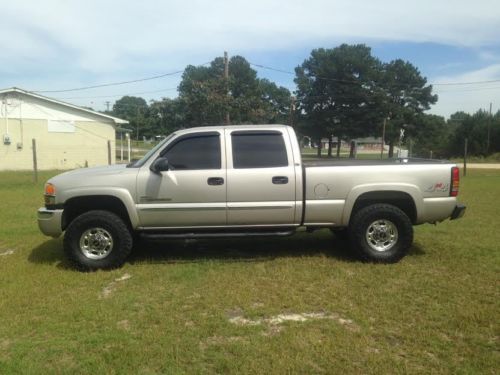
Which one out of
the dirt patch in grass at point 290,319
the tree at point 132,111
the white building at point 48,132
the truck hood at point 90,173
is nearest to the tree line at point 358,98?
the tree at point 132,111

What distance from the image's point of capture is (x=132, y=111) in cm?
10962

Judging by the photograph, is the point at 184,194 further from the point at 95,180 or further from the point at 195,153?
the point at 95,180

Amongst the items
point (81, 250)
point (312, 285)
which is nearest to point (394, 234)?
point (312, 285)

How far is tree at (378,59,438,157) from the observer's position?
217 feet

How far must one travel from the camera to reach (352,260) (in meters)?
6.37

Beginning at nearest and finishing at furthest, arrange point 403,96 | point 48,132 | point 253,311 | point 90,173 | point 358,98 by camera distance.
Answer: point 253,311 < point 90,173 < point 48,132 < point 358,98 < point 403,96

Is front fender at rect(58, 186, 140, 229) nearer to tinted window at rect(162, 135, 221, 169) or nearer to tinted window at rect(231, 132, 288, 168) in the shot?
tinted window at rect(162, 135, 221, 169)

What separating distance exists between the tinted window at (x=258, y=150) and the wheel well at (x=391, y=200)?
3.68ft

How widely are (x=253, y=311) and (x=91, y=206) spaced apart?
279 cm

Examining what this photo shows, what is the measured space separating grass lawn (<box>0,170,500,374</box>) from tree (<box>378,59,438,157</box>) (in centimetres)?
6213

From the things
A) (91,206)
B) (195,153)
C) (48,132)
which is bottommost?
(91,206)

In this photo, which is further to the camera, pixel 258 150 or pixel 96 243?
pixel 258 150

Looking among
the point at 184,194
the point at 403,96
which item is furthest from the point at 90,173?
the point at 403,96

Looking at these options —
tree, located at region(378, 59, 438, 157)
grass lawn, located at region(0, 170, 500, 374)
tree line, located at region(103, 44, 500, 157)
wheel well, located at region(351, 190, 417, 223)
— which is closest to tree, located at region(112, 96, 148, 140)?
tree line, located at region(103, 44, 500, 157)
